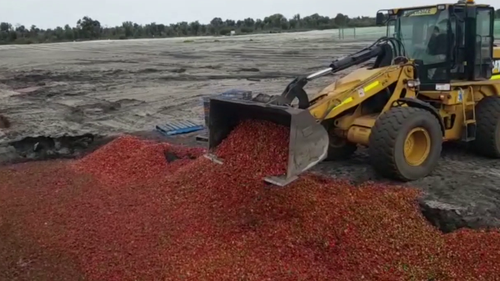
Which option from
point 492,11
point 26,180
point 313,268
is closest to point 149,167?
point 26,180

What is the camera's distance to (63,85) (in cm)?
1811

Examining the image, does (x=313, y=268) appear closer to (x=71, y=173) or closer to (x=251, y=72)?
(x=71, y=173)

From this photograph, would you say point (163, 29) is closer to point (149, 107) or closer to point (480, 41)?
point (149, 107)

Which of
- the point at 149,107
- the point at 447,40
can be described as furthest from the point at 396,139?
the point at 149,107

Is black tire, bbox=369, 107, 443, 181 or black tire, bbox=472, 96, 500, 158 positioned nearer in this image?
black tire, bbox=369, 107, 443, 181

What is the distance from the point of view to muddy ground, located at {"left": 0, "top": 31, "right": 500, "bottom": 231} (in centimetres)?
607

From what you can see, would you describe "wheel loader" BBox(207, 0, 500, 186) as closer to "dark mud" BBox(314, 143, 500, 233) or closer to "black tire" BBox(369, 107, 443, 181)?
"black tire" BBox(369, 107, 443, 181)

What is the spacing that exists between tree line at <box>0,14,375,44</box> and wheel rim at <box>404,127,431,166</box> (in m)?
52.9

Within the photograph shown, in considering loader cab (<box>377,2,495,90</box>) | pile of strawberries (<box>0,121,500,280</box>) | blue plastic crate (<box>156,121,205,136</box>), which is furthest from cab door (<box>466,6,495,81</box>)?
blue plastic crate (<box>156,121,205,136</box>)

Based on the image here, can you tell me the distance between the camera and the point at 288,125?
5.61 metres

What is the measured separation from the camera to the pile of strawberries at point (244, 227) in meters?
4.61

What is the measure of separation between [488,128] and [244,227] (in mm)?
3953

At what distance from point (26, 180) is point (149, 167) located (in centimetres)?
158

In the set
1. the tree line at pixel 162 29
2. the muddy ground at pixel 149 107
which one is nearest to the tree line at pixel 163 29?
the tree line at pixel 162 29
